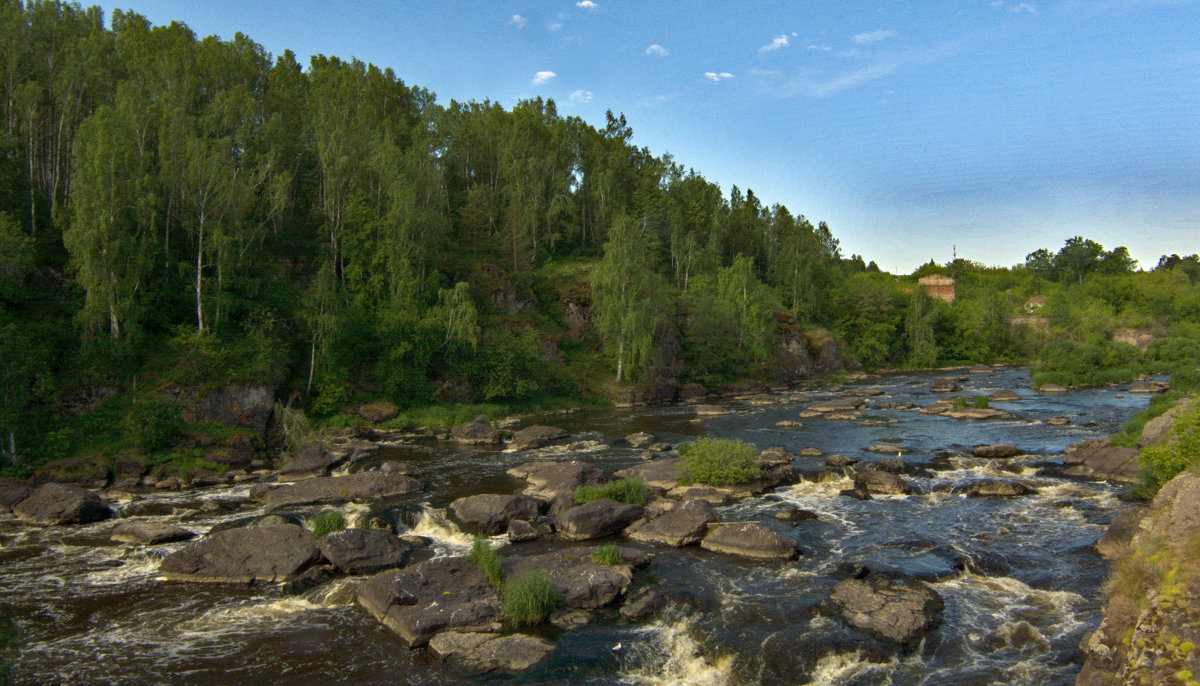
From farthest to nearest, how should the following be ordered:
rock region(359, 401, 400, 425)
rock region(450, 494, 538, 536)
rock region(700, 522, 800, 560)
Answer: rock region(359, 401, 400, 425) → rock region(450, 494, 538, 536) → rock region(700, 522, 800, 560)

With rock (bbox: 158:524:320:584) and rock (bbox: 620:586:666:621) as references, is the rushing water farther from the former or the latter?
rock (bbox: 158:524:320:584)

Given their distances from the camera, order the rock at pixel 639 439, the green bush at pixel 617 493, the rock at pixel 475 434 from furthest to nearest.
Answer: the rock at pixel 475 434
the rock at pixel 639 439
the green bush at pixel 617 493

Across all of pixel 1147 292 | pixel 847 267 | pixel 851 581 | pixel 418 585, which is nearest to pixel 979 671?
pixel 851 581

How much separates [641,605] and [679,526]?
5.58m

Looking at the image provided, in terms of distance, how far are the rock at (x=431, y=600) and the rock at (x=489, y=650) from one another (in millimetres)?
363

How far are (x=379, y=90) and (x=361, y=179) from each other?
94.6 feet

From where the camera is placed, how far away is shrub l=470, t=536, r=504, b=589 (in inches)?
670

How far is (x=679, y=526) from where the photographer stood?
21266 mm

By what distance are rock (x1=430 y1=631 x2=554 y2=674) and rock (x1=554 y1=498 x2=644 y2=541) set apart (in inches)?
280

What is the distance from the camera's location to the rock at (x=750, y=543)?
19.3m

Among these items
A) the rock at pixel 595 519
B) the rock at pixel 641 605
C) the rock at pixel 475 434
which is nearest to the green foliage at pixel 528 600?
the rock at pixel 641 605

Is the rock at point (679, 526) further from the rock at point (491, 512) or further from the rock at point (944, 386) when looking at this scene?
the rock at point (944, 386)

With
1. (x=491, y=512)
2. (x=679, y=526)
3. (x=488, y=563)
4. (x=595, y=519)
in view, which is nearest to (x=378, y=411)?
(x=491, y=512)

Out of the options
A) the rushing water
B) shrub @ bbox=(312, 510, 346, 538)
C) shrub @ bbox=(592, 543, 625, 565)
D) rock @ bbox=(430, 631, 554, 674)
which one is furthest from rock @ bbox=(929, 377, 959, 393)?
rock @ bbox=(430, 631, 554, 674)
